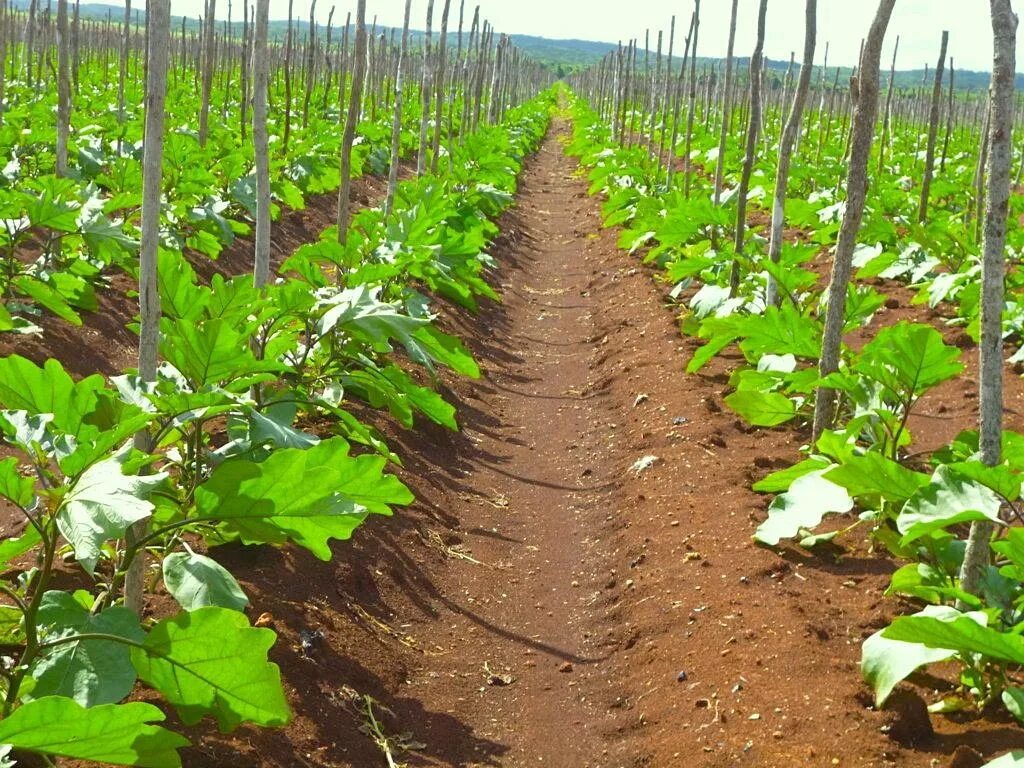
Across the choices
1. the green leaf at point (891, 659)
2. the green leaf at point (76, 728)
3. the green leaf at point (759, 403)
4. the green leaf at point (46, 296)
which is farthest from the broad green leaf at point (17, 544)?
the green leaf at point (759, 403)

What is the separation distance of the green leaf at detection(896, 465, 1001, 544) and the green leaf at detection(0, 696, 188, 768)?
2.19 meters

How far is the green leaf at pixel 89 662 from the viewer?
254 centimetres

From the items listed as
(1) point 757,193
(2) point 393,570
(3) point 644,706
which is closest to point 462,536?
(2) point 393,570

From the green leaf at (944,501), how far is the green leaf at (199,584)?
6.35 feet

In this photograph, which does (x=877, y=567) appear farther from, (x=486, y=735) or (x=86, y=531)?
(x=86, y=531)

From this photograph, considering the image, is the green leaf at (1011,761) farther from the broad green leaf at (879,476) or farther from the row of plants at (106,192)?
the row of plants at (106,192)

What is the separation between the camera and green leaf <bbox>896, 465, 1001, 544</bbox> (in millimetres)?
3203

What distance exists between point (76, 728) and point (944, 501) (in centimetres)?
249

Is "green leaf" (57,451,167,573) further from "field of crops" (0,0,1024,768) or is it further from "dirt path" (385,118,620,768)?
"dirt path" (385,118,620,768)

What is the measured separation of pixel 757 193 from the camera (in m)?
15.0

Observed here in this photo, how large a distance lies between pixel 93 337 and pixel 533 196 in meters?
14.3

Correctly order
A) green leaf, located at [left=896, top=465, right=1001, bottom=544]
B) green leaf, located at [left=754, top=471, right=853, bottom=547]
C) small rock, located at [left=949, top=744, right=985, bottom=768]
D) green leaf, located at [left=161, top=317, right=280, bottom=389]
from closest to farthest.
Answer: small rock, located at [left=949, top=744, right=985, bottom=768]
green leaf, located at [left=896, top=465, right=1001, bottom=544]
green leaf, located at [left=161, top=317, right=280, bottom=389]
green leaf, located at [left=754, top=471, right=853, bottom=547]

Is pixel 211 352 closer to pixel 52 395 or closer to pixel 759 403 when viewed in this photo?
pixel 52 395

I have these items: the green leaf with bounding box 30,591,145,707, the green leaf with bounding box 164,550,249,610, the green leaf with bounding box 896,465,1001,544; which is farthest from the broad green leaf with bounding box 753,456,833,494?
the green leaf with bounding box 30,591,145,707
